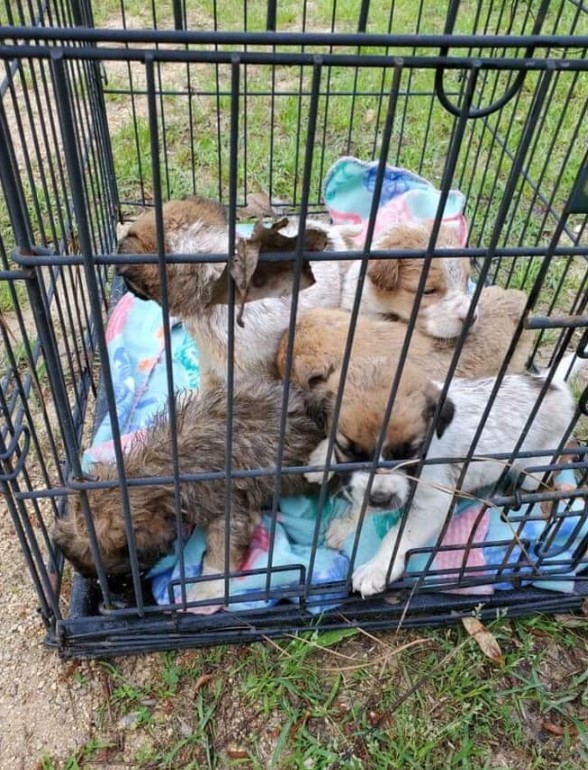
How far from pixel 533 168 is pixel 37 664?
4.49 meters

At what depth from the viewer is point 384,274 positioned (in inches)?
123

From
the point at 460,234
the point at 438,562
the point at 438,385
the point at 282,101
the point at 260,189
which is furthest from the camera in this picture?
the point at 282,101

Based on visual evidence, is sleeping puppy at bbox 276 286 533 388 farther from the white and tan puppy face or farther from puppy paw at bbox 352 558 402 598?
puppy paw at bbox 352 558 402 598

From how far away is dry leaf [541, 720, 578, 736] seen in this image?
2486mm

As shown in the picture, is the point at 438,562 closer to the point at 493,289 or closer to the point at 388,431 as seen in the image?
the point at 388,431

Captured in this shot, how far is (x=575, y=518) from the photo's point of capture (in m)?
2.89

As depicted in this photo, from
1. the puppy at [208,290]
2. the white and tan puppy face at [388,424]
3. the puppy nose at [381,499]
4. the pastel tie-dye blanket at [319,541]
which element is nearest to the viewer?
the white and tan puppy face at [388,424]

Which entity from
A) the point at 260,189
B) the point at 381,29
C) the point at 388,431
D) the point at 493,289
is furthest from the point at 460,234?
the point at 381,29

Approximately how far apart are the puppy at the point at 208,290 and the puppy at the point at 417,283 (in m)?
0.24

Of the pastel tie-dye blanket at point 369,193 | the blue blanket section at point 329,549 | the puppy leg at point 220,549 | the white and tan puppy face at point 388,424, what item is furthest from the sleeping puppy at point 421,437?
the pastel tie-dye blanket at point 369,193

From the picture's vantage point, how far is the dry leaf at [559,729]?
8.16 ft

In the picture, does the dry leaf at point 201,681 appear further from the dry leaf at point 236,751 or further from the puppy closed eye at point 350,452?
the puppy closed eye at point 350,452

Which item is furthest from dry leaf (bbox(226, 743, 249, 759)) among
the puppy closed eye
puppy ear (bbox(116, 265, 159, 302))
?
puppy ear (bbox(116, 265, 159, 302))

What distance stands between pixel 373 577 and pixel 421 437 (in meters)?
0.62
